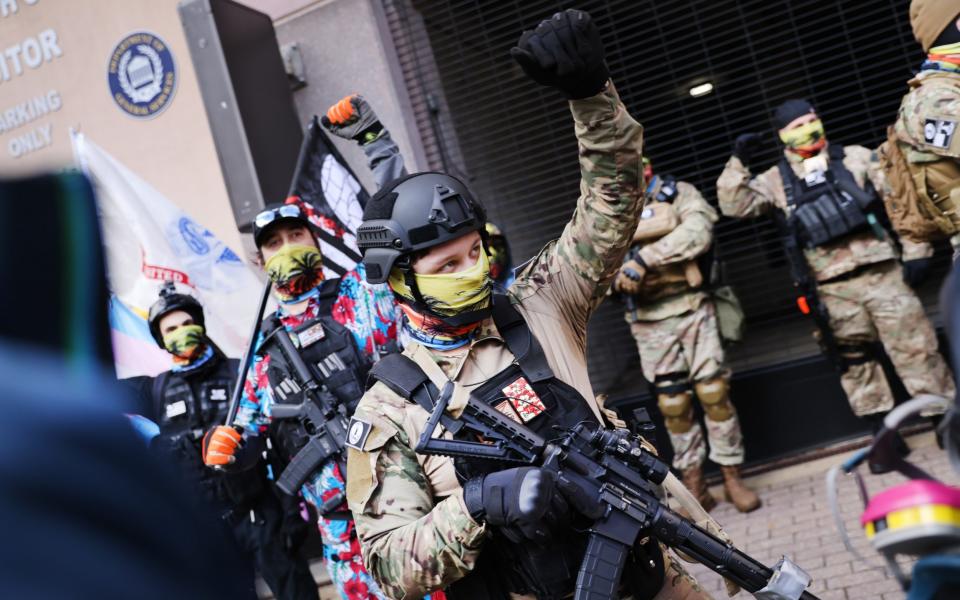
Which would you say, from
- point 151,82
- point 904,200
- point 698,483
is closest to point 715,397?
point 698,483

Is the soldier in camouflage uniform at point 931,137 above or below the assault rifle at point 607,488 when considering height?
above

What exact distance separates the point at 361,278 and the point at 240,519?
186 centimetres

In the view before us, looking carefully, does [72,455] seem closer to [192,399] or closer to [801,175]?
[192,399]

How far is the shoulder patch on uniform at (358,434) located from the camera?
2336 mm

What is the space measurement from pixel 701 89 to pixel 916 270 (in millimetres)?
2630

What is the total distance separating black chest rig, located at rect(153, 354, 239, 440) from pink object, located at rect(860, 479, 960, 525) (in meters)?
4.36

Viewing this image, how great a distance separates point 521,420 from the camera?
232 centimetres

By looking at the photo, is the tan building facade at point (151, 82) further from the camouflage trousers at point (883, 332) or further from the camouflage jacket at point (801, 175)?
the camouflage trousers at point (883, 332)

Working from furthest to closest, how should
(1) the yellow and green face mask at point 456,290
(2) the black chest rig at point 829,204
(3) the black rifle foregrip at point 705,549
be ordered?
(2) the black chest rig at point 829,204
(1) the yellow and green face mask at point 456,290
(3) the black rifle foregrip at point 705,549

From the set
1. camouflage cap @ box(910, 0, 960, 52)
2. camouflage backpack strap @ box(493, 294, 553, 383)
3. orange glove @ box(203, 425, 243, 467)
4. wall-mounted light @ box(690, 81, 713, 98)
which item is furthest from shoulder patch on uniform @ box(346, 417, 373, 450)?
wall-mounted light @ box(690, 81, 713, 98)

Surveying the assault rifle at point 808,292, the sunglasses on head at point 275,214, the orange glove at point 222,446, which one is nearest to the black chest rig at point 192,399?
the orange glove at point 222,446

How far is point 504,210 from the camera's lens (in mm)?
7367

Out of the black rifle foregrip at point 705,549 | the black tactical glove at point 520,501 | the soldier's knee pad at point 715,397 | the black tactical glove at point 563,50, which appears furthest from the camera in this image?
the soldier's knee pad at point 715,397

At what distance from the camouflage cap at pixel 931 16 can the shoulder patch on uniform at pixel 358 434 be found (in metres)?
2.82
